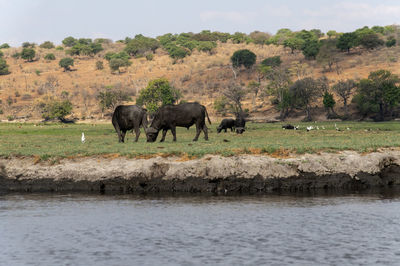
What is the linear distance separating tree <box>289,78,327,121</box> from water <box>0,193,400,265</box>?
210 ft

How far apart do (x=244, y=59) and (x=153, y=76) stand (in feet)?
68.9

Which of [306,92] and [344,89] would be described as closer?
[306,92]

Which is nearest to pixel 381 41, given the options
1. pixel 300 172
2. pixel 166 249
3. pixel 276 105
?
pixel 276 105

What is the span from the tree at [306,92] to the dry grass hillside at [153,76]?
9.16 ft

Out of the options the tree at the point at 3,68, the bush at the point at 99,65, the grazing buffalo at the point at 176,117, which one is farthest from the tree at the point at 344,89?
the tree at the point at 3,68

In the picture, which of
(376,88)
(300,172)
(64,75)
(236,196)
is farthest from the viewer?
(64,75)

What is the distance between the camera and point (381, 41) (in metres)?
120

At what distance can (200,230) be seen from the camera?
15680mm

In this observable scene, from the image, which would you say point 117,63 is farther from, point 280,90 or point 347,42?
point 280,90

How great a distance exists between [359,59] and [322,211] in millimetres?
101402

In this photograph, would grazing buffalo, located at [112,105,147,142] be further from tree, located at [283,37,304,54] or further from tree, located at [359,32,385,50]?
tree, located at [283,37,304,54]

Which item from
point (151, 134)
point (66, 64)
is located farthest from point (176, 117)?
point (66, 64)

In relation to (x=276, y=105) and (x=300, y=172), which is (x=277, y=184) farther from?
(x=276, y=105)

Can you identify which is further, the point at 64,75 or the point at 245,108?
the point at 64,75
